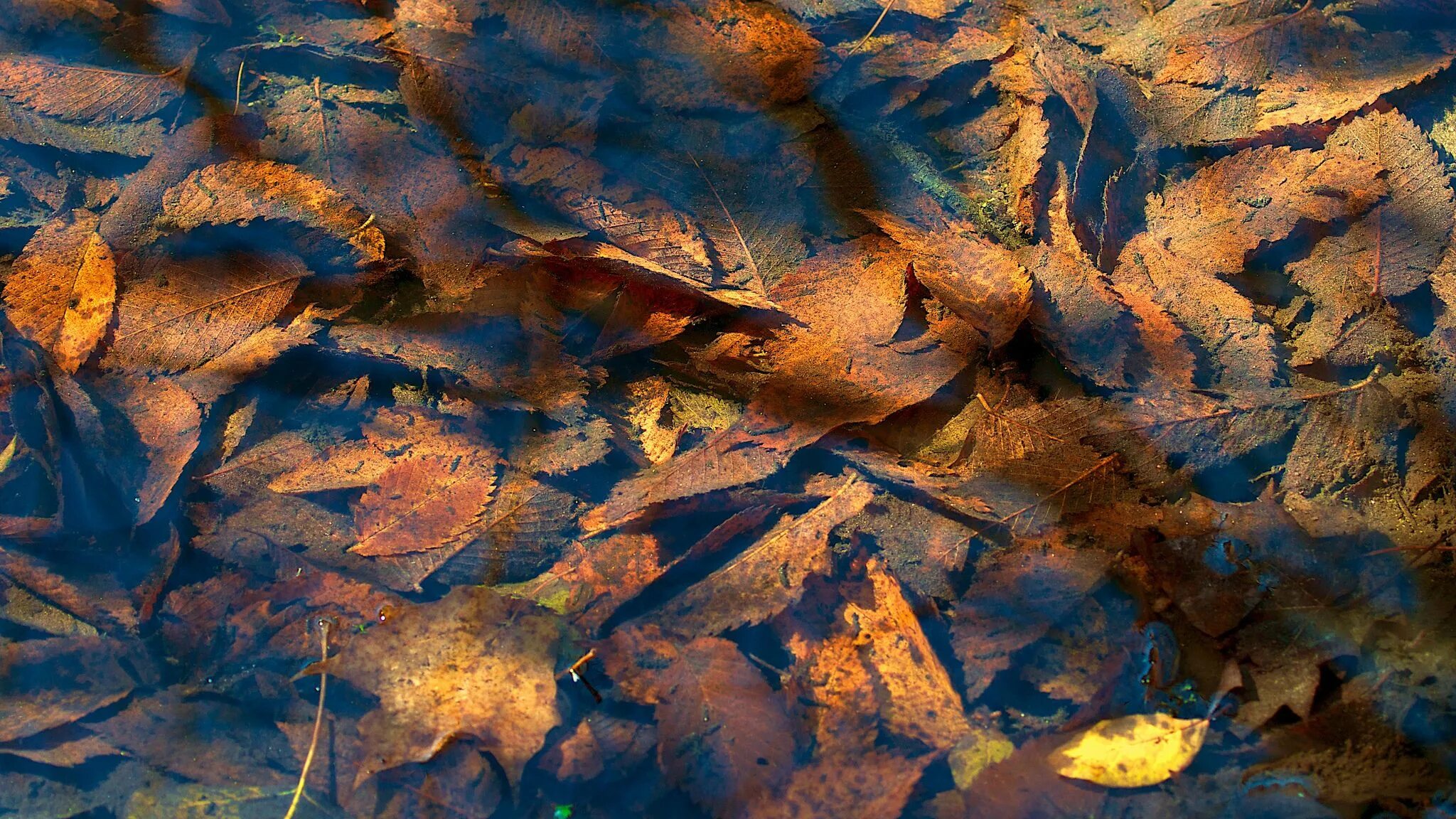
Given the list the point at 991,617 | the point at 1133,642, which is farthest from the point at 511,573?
the point at 1133,642

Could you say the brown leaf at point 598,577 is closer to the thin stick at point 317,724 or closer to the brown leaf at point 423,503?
the brown leaf at point 423,503

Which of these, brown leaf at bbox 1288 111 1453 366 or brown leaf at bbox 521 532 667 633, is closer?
brown leaf at bbox 521 532 667 633

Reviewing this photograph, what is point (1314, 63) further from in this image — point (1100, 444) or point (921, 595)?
point (921, 595)

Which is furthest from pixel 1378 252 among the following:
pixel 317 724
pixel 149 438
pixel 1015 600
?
pixel 149 438

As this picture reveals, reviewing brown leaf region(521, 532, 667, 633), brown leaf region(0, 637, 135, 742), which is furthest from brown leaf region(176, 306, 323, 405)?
brown leaf region(521, 532, 667, 633)

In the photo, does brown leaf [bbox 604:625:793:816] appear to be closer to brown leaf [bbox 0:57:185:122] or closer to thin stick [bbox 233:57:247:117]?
thin stick [bbox 233:57:247:117]

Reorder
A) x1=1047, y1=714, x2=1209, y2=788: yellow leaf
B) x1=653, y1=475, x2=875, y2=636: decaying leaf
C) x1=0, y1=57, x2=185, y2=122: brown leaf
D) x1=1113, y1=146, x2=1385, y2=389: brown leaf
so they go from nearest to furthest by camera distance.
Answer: x1=1047, y1=714, x2=1209, y2=788: yellow leaf < x1=653, y1=475, x2=875, y2=636: decaying leaf < x1=1113, y1=146, x2=1385, y2=389: brown leaf < x1=0, y1=57, x2=185, y2=122: brown leaf
